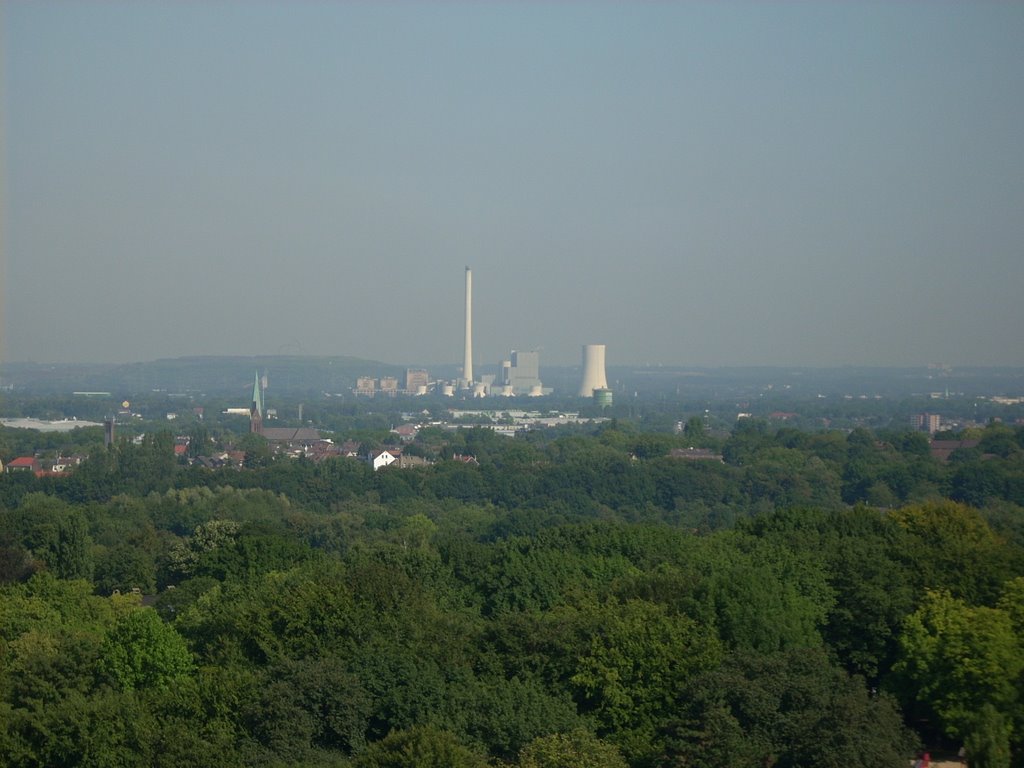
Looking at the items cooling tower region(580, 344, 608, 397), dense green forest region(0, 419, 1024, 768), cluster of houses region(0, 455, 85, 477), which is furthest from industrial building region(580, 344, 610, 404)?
dense green forest region(0, 419, 1024, 768)

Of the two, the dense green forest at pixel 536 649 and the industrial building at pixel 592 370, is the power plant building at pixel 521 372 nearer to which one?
the industrial building at pixel 592 370

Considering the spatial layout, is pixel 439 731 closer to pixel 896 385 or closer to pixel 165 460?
pixel 165 460

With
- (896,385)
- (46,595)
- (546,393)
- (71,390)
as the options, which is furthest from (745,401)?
(46,595)

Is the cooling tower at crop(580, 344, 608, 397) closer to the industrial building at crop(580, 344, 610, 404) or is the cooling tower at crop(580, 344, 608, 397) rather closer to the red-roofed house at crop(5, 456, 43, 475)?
the industrial building at crop(580, 344, 610, 404)

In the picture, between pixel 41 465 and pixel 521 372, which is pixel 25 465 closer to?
pixel 41 465

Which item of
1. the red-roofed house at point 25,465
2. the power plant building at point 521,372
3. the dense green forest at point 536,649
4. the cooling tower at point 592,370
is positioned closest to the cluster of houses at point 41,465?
the red-roofed house at point 25,465

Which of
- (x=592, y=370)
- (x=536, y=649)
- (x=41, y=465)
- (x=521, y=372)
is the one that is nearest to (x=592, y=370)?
(x=592, y=370)
